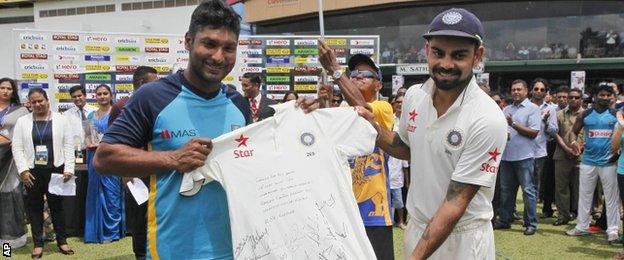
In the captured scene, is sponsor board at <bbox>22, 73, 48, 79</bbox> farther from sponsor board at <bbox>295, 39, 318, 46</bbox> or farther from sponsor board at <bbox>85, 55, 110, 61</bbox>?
sponsor board at <bbox>295, 39, 318, 46</bbox>

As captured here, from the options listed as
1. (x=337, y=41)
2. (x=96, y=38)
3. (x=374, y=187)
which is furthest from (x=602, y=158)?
(x=96, y=38)

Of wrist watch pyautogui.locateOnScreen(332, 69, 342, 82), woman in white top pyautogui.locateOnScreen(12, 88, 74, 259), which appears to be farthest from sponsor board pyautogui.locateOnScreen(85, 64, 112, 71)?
wrist watch pyautogui.locateOnScreen(332, 69, 342, 82)

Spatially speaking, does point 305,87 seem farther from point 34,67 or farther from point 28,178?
point 28,178

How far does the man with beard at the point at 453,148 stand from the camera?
2545 mm

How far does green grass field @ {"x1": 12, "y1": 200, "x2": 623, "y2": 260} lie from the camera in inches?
272

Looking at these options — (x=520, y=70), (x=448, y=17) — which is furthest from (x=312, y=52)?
(x=520, y=70)

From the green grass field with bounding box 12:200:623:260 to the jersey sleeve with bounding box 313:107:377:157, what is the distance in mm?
4189

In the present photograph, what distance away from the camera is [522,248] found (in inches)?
285

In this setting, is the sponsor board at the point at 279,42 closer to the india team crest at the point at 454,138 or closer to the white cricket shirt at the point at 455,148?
the white cricket shirt at the point at 455,148

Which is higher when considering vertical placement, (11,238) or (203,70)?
(203,70)

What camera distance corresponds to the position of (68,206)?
322 inches

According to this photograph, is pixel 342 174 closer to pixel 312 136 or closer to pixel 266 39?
pixel 312 136

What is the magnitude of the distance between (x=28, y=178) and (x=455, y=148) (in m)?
5.82

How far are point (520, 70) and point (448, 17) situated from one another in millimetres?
25837
